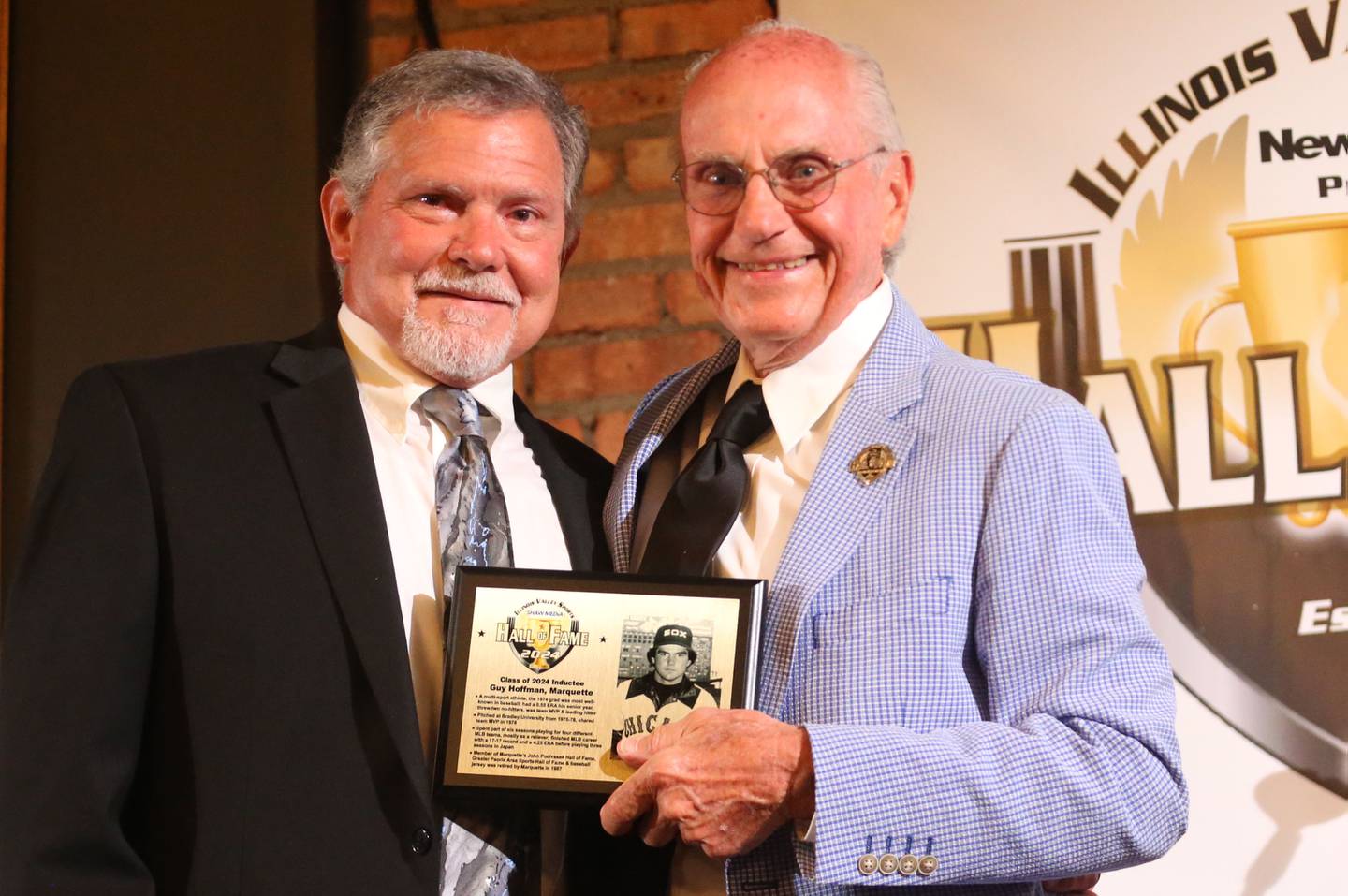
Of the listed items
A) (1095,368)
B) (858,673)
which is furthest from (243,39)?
(858,673)

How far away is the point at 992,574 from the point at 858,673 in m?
0.17

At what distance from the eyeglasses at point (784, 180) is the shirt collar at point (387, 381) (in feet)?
1.23

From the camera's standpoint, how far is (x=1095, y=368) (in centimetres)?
236

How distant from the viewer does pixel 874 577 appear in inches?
59.9

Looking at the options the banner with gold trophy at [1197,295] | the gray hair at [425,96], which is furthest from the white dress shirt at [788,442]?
the banner with gold trophy at [1197,295]

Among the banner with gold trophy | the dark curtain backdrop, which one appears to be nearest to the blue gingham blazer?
the banner with gold trophy

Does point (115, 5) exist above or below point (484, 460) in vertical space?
above

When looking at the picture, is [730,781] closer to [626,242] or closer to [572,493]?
[572,493]

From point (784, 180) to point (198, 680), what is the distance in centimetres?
86

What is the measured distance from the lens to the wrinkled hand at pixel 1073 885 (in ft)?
5.33

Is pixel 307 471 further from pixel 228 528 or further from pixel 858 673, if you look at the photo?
pixel 858 673

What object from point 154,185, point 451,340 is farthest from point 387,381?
point 154,185

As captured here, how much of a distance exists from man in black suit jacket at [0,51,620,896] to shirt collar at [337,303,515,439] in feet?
0.10

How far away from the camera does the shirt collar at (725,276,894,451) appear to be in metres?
1.72
